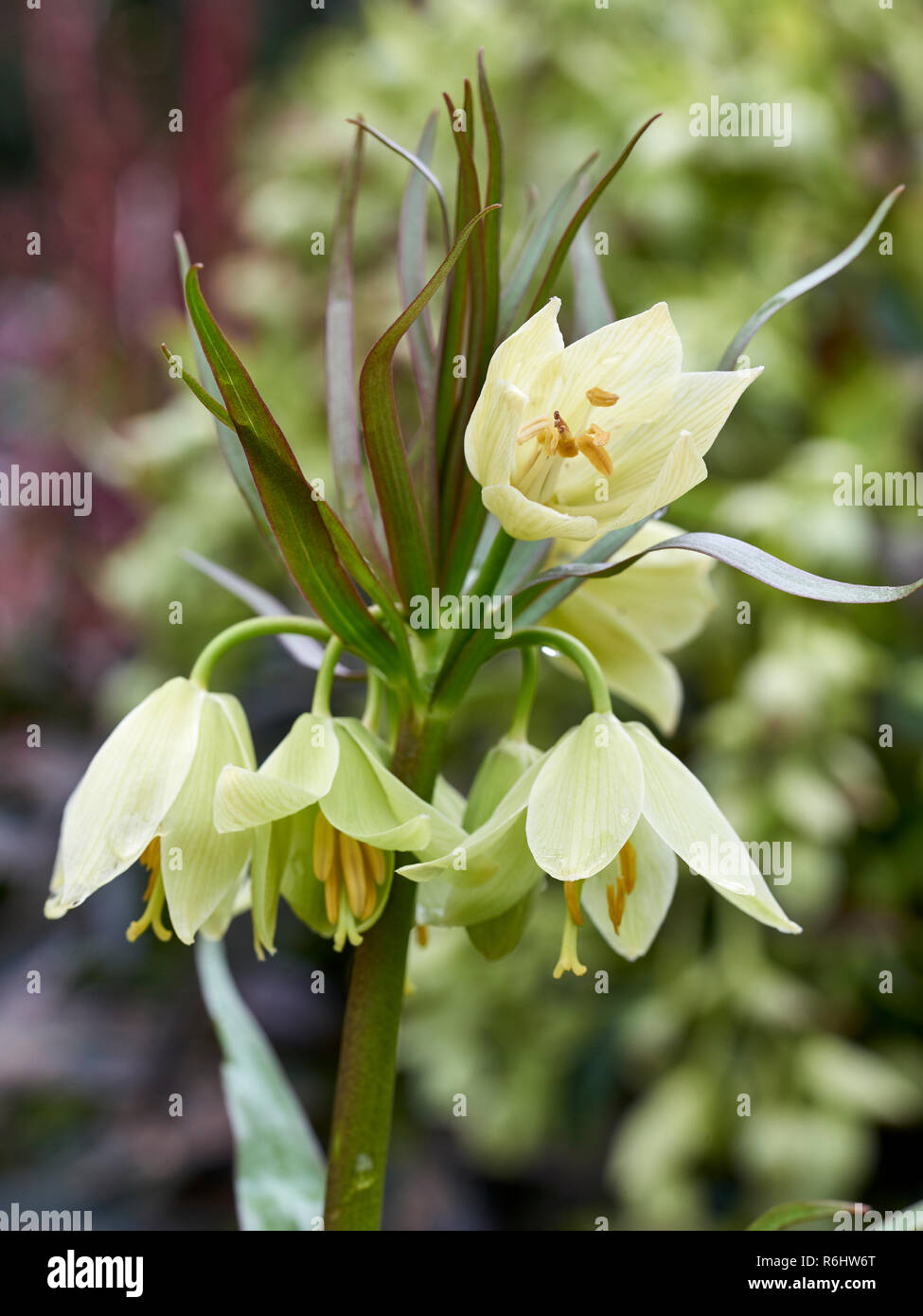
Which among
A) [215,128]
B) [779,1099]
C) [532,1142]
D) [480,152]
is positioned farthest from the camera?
[215,128]

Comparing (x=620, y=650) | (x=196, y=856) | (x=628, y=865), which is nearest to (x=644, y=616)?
(x=620, y=650)

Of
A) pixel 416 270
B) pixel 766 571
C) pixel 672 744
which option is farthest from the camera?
pixel 672 744

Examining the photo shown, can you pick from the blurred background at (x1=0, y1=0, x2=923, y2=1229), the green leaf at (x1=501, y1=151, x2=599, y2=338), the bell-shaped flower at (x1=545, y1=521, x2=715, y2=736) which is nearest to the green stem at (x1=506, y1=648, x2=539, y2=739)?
the bell-shaped flower at (x1=545, y1=521, x2=715, y2=736)

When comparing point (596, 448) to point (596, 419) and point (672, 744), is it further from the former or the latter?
point (672, 744)

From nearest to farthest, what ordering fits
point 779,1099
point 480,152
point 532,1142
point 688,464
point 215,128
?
point 688,464 < point 779,1099 < point 532,1142 < point 480,152 < point 215,128

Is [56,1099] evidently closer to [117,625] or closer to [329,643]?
[117,625]

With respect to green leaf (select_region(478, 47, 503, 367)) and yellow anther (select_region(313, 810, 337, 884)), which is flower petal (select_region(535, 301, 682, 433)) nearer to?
green leaf (select_region(478, 47, 503, 367))

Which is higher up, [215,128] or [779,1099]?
[215,128]

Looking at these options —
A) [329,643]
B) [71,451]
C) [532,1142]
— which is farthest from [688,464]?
[71,451]
